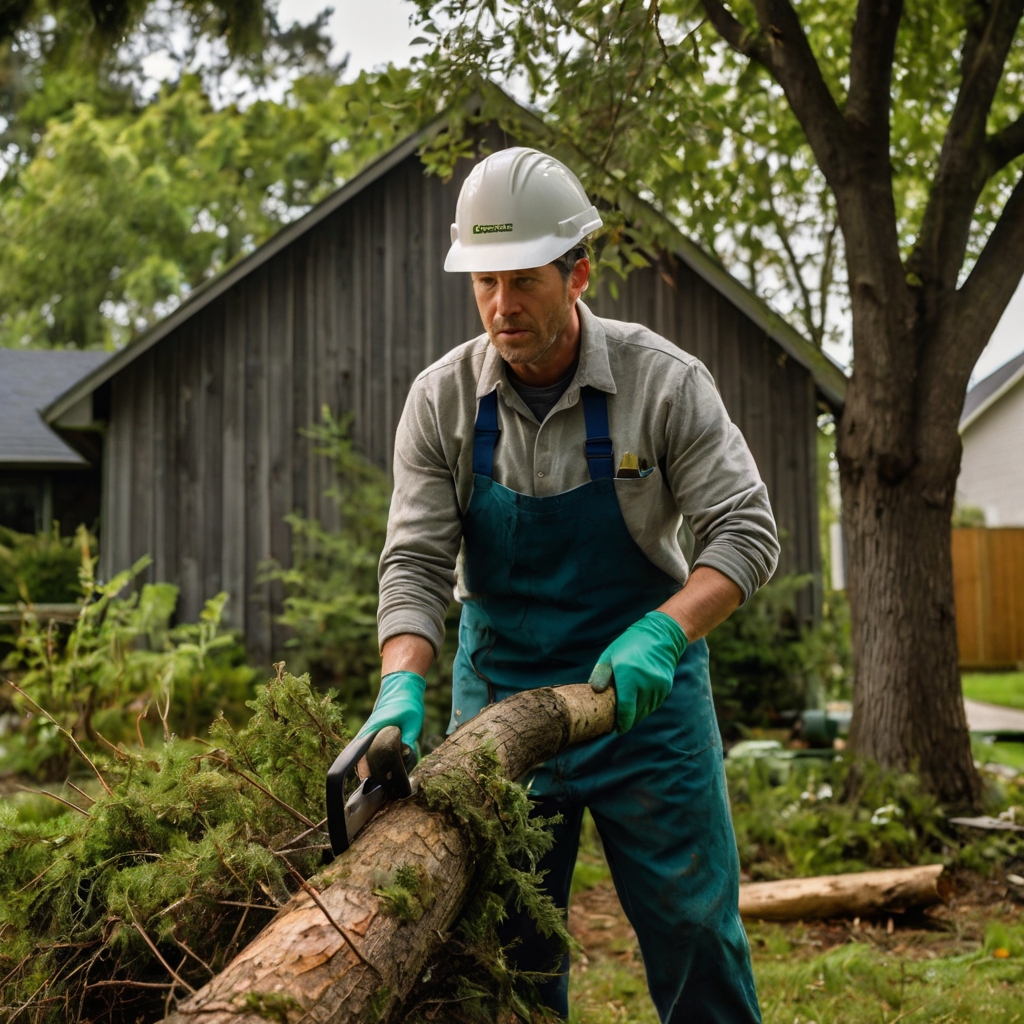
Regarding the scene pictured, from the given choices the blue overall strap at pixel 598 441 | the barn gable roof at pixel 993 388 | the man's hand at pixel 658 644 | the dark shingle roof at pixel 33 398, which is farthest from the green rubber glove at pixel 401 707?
the barn gable roof at pixel 993 388

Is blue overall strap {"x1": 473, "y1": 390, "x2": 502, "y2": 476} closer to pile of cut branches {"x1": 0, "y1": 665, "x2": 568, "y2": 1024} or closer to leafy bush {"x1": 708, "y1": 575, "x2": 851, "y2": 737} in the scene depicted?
pile of cut branches {"x1": 0, "y1": 665, "x2": 568, "y2": 1024}

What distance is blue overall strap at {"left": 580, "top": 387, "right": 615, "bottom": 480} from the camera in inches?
111

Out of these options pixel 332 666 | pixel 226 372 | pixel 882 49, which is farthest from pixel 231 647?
pixel 882 49

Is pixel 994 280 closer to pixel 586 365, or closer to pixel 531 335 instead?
pixel 586 365

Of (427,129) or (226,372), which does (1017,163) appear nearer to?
(427,129)

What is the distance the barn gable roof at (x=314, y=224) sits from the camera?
28.3ft

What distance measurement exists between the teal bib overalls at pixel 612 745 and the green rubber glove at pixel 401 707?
46cm

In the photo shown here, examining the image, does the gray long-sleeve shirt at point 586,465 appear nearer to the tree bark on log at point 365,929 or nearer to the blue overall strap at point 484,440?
the blue overall strap at point 484,440

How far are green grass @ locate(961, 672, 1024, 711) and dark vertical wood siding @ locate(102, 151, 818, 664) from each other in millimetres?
4299

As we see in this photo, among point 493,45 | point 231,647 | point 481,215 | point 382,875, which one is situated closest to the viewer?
point 382,875

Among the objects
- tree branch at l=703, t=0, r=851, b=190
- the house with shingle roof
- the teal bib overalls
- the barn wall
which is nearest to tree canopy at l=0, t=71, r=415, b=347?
the house with shingle roof

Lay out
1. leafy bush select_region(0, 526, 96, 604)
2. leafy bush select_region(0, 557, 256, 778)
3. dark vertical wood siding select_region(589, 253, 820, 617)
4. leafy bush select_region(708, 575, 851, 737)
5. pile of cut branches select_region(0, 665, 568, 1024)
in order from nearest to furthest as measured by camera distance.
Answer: pile of cut branches select_region(0, 665, 568, 1024), leafy bush select_region(0, 557, 256, 778), leafy bush select_region(708, 575, 851, 737), dark vertical wood siding select_region(589, 253, 820, 617), leafy bush select_region(0, 526, 96, 604)

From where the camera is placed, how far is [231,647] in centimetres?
882

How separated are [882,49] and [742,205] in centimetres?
253
